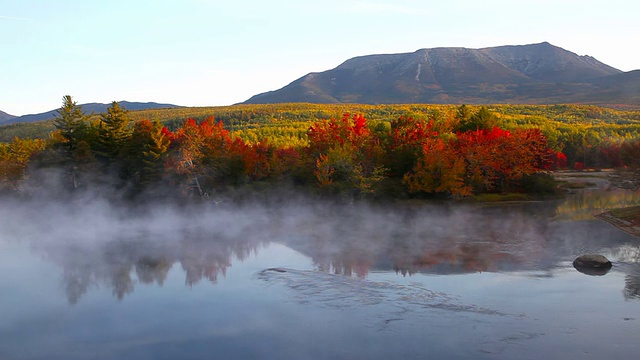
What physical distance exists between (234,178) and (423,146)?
77.6 ft

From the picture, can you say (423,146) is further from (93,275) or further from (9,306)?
(9,306)

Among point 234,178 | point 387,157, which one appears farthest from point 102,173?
point 387,157

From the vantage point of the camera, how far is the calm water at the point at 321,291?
21.6 meters

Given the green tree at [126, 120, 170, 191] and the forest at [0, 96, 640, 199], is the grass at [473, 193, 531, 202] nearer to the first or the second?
the forest at [0, 96, 640, 199]

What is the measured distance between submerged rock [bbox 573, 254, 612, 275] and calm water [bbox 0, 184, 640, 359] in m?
0.61

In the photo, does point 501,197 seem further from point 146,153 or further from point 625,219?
point 146,153

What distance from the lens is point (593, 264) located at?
109 ft

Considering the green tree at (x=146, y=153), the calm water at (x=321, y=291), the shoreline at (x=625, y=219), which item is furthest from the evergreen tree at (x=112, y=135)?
the shoreline at (x=625, y=219)

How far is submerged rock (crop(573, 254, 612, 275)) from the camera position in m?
32.6

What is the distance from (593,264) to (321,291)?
1663cm

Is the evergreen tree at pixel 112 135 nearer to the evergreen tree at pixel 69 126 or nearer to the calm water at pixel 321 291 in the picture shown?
the evergreen tree at pixel 69 126

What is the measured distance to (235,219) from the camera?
192ft

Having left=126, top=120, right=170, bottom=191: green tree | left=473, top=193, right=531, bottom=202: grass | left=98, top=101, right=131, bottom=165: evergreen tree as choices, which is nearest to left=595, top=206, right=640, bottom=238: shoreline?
left=473, top=193, right=531, bottom=202: grass

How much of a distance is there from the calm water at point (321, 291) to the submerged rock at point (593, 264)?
2.00ft
